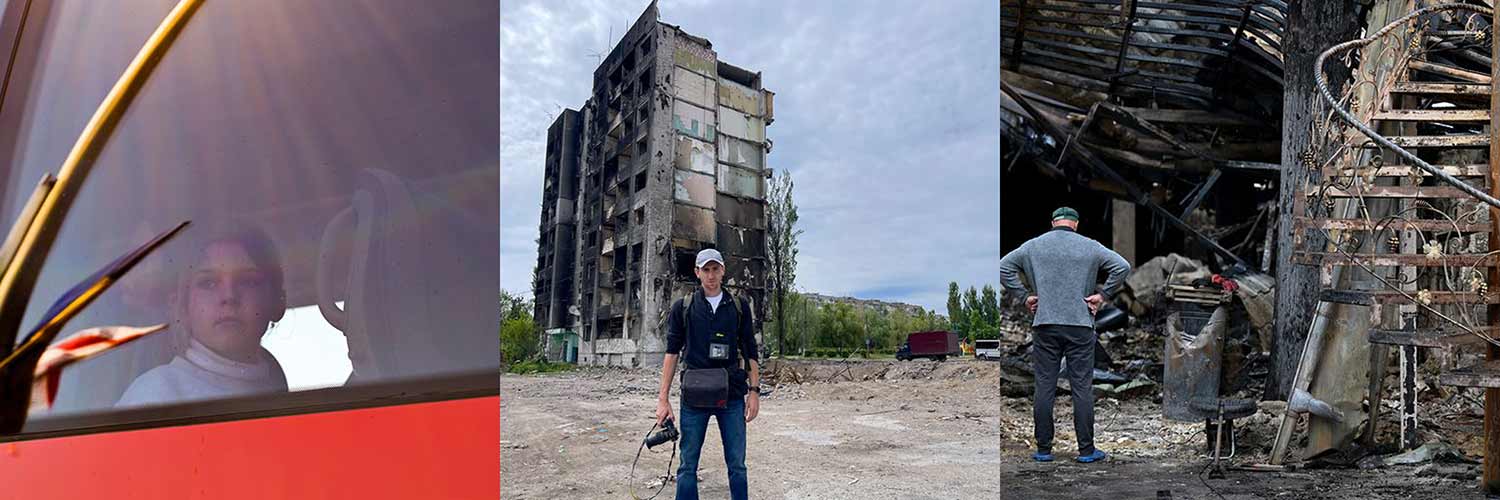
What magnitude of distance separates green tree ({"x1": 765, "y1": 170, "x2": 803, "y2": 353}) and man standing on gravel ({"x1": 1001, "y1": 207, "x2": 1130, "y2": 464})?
817mm

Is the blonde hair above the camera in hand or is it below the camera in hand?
above

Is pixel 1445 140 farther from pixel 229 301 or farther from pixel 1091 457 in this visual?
pixel 229 301

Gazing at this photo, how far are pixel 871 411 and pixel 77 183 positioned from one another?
2.47m

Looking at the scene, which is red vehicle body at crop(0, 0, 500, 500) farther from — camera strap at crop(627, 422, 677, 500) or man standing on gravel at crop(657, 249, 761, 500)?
man standing on gravel at crop(657, 249, 761, 500)

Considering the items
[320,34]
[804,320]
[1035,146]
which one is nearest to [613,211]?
[804,320]

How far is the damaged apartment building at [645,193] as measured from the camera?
2793mm

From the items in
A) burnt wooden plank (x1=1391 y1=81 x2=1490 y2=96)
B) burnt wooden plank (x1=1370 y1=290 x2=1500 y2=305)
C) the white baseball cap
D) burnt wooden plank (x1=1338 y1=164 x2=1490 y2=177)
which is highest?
burnt wooden plank (x1=1391 y1=81 x2=1490 y2=96)

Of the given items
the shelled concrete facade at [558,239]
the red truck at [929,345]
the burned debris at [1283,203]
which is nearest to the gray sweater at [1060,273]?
the burned debris at [1283,203]

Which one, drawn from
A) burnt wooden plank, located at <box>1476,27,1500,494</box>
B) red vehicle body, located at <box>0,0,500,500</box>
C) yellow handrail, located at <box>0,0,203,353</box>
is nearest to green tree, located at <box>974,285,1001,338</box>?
red vehicle body, located at <box>0,0,500,500</box>

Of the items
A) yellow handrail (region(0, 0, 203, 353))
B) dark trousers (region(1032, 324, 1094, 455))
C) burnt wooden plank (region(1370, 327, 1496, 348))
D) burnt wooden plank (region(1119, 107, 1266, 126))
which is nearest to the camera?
yellow handrail (region(0, 0, 203, 353))

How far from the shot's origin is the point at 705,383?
265 cm

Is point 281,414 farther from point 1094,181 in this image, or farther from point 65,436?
point 1094,181

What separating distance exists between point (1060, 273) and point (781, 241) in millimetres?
1038

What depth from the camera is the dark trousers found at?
311cm
